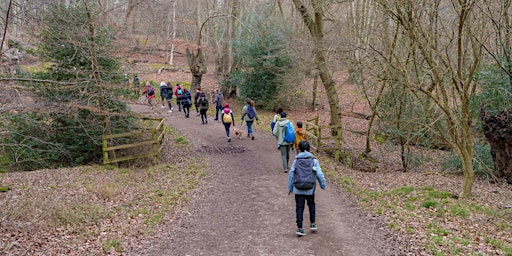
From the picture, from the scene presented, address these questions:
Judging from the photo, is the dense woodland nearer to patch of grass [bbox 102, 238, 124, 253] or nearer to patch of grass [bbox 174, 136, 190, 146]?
patch of grass [bbox 102, 238, 124, 253]

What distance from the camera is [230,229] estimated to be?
829 cm

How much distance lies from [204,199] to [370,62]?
681 centimetres

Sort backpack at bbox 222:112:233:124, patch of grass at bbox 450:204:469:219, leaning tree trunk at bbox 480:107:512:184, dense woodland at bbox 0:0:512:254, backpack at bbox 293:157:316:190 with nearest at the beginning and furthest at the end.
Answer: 1. backpack at bbox 293:157:316:190
2. patch of grass at bbox 450:204:469:219
3. dense woodland at bbox 0:0:512:254
4. leaning tree trunk at bbox 480:107:512:184
5. backpack at bbox 222:112:233:124

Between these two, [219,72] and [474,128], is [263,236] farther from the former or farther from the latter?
[219,72]

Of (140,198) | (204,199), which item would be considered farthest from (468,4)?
(140,198)

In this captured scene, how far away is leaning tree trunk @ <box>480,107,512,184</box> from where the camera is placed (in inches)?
538

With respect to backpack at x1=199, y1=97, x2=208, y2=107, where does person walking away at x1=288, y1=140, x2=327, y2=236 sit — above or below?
below

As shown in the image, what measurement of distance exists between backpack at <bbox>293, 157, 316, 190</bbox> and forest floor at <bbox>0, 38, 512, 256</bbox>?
111 centimetres

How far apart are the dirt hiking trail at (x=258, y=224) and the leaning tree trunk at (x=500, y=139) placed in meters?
6.70

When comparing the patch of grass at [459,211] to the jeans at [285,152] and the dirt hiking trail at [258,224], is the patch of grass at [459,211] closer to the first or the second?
the dirt hiking trail at [258,224]

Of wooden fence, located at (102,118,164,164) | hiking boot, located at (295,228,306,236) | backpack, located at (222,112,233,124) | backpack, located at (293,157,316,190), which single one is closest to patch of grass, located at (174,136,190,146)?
wooden fence, located at (102,118,164,164)

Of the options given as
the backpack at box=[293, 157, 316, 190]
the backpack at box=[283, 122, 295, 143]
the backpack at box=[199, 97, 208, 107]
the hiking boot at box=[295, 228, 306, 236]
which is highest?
the backpack at box=[199, 97, 208, 107]

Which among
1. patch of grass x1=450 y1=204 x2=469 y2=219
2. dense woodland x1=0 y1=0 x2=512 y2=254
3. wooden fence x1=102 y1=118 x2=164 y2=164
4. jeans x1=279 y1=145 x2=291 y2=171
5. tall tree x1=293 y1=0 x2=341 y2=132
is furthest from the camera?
tall tree x1=293 y1=0 x2=341 y2=132

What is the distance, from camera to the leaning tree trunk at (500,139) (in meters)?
13.7
